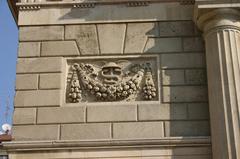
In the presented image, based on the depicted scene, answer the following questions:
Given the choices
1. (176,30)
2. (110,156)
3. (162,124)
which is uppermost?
(176,30)

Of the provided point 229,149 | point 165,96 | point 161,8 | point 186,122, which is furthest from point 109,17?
point 229,149

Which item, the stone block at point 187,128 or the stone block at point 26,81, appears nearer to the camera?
the stone block at point 187,128

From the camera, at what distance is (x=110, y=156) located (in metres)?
12.4

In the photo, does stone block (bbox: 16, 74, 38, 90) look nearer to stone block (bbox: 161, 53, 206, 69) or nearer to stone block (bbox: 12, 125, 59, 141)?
stone block (bbox: 12, 125, 59, 141)

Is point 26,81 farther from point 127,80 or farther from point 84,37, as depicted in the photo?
point 127,80

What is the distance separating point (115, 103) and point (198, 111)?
210 centimetres

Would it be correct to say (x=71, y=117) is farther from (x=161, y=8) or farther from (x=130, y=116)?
(x=161, y=8)

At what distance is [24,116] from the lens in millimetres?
12797

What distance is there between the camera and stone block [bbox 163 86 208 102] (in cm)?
1285

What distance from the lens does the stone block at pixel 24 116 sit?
1275 cm

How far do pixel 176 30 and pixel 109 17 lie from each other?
1837 mm

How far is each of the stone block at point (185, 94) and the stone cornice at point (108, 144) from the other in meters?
1.05

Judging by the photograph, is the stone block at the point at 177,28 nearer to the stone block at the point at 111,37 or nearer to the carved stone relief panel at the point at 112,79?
the carved stone relief panel at the point at 112,79

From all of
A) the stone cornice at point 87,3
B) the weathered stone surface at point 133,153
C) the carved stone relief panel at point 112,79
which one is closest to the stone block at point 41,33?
the stone cornice at point 87,3
